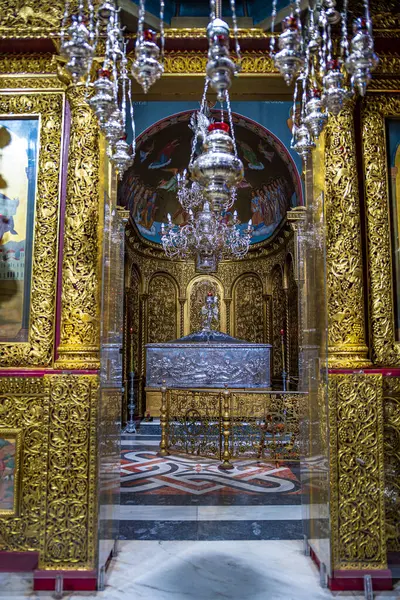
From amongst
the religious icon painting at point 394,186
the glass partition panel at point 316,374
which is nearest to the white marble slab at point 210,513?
the glass partition panel at point 316,374

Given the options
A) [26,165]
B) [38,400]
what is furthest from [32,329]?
[26,165]

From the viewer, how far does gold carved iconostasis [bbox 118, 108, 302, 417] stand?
1080 centimetres

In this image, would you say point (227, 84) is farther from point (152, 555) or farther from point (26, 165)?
point (152, 555)

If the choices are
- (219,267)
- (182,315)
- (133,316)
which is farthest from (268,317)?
(133,316)

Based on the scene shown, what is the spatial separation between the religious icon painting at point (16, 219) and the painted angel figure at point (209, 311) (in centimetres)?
885

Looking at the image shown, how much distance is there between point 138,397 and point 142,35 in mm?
10425

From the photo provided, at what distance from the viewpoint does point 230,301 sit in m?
13.8

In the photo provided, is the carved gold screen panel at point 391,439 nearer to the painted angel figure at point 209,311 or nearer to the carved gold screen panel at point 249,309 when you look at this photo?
the painted angel figure at point 209,311

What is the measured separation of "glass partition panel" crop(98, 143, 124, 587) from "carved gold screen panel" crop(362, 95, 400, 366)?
2.04 m

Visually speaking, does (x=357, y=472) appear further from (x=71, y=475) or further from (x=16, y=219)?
(x=16, y=219)

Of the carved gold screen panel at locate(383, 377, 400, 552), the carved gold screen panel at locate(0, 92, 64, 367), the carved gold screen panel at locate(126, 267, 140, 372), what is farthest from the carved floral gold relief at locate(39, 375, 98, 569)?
the carved gold screen panel at locate(126, 267, 140, 372)

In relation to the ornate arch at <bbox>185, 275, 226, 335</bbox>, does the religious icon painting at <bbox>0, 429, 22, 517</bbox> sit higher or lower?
lower

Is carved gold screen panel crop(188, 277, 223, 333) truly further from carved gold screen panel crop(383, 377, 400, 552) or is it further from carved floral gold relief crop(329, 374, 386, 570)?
carved floral gold relief crop(329, 374, 386, 570)

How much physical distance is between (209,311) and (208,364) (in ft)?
6.23
